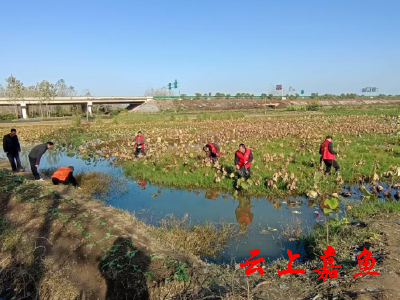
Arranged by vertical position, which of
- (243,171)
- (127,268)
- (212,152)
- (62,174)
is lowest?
(127,268)

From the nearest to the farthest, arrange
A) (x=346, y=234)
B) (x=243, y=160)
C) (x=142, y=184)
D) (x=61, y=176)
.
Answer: (x=346, y=234), (x=61, y=176), (x=243, y=160), (x=142, y=184)

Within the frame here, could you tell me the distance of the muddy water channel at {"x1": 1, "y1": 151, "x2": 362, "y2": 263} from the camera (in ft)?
21.3

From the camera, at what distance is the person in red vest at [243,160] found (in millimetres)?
10203

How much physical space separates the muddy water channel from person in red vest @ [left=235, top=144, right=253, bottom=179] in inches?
37.8

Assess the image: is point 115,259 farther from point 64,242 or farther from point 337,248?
point 337,248

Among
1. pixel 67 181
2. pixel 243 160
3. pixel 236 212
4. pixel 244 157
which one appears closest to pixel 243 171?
pixel 243 160

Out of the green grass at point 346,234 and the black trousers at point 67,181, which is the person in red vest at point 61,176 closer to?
the black trousers at point 67,181

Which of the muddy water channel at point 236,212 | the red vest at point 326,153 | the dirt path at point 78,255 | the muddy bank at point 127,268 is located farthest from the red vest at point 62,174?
the red vest at point 326,153

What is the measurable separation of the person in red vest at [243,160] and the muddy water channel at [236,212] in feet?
3.15

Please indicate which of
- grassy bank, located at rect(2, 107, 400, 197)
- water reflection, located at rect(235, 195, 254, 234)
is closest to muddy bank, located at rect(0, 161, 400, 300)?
water reflection, located at rect(235, 195, 254, 234)

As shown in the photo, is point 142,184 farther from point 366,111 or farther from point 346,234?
point 366,111

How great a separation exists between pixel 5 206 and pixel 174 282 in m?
6.11

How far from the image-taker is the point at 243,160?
10.3m

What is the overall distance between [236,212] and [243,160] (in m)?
2.29
